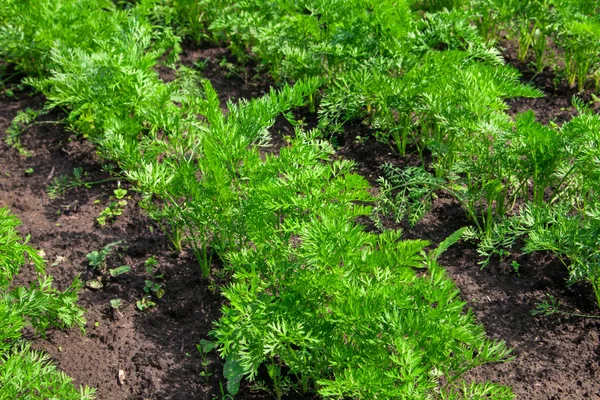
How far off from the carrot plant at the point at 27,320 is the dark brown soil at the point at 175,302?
162 mm

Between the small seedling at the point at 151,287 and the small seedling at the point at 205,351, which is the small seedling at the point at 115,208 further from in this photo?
the small seedling at the point at 205,351

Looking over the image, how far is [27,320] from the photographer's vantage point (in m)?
3.45

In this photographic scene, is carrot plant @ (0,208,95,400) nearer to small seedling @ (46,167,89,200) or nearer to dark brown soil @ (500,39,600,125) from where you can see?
small seedling @ (46,167,89,200)

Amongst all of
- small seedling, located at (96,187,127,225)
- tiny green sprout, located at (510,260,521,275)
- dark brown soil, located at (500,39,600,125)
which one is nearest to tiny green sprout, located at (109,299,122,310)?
small seedling, located at (96,187,127,225)

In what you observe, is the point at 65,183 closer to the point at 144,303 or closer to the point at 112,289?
the point at 112,289

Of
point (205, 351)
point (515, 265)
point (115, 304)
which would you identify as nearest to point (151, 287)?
point (115, 304)

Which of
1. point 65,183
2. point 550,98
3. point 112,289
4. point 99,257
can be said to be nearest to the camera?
point 112,289

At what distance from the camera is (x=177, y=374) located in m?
3.28

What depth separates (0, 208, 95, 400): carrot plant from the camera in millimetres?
2666

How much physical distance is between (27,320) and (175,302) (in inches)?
27.8

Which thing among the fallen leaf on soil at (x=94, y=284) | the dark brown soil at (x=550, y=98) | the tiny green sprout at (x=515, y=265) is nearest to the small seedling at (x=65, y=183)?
the fallen leaf on soil at (x=94, y=284)

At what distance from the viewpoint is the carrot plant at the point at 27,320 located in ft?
8.75

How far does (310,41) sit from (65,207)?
6.07ft

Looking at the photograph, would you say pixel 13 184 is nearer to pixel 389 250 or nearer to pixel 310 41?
pixel 310 41
